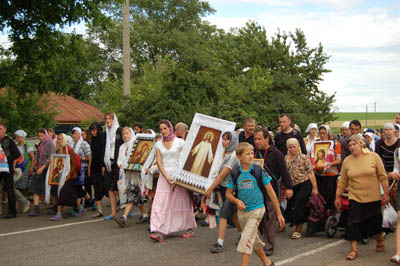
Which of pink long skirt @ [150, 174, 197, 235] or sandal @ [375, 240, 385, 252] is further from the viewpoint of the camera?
pink long skirt @ [150, 174, 197, 235]

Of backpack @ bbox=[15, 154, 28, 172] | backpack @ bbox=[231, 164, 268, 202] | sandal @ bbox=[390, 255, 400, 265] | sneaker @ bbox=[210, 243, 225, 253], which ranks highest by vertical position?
backpack @ bbox=[231, 164, 268, 202]

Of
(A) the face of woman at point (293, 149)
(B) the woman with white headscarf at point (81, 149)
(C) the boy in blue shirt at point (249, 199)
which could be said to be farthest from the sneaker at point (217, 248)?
(B) the woman with white headscarf at point (81, 149)

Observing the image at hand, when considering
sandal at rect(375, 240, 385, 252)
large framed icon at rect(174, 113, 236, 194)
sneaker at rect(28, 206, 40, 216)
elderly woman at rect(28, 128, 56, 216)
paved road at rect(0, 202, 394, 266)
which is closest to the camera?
paved road at rect(0, 202, 394, 266)

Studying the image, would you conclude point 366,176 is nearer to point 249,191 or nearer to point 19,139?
point 249,191

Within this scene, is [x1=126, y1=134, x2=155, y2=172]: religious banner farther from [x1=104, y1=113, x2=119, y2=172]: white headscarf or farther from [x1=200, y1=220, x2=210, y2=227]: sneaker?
[x1=200, y1=220, x2=210, y2=227]: sneaker

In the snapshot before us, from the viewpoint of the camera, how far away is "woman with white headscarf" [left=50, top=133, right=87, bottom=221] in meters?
11.1

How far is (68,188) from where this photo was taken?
11180 millimetres

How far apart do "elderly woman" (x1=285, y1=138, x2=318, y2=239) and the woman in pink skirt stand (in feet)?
6.28

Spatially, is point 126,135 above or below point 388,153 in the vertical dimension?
above

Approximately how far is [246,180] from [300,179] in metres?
2.73

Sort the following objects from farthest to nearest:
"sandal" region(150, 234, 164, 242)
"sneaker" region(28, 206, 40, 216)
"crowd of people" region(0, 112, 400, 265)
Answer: "sneaker" region(28, 206, 40, 216) < "sandal" region(150, 234, 164, 242) < "crowd of people" region(0, 112, 400, 265)

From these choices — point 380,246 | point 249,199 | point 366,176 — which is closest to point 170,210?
point 249,199

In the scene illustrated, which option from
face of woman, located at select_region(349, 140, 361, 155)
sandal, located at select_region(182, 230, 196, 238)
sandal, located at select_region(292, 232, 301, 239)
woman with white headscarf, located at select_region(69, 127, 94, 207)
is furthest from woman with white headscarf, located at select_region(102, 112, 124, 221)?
face of woman, located at select_region(349, 140, 361, 155)

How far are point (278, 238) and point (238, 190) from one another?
276 centimetres
